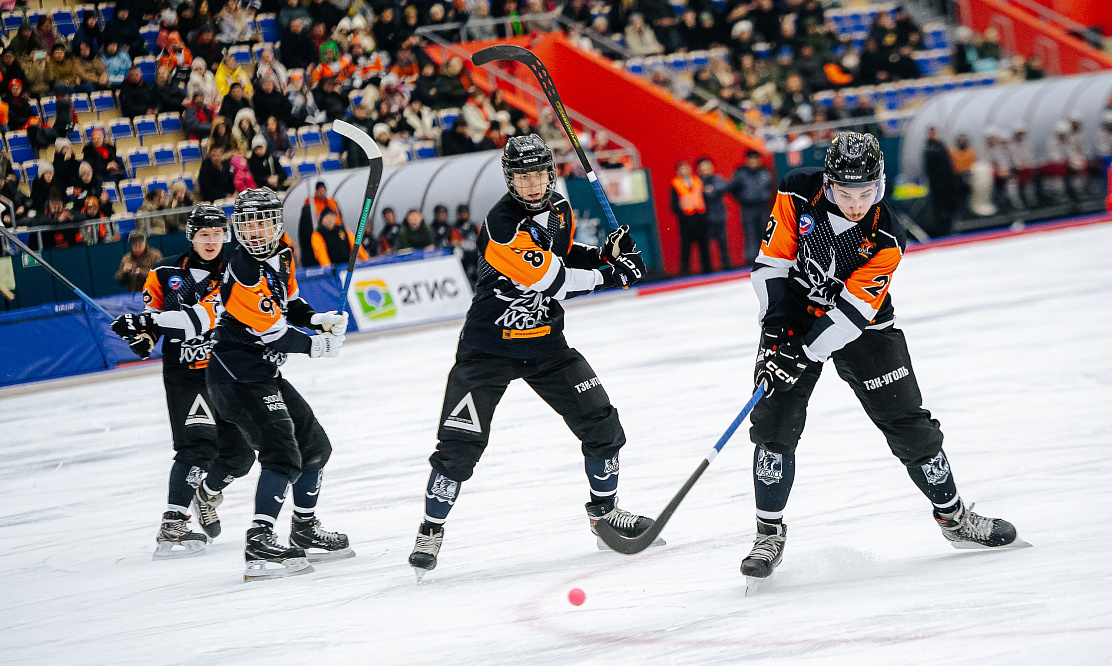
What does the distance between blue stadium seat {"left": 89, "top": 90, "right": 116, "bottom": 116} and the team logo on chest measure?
12.9 metres

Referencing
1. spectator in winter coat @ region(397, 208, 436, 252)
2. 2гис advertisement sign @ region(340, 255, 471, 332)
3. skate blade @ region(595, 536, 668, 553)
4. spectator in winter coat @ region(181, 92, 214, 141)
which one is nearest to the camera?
skate blade @ region(595, 536, 668, 553)

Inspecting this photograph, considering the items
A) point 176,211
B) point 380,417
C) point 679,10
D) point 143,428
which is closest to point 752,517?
point 380,417

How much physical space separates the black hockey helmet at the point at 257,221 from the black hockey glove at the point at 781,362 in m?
2.00

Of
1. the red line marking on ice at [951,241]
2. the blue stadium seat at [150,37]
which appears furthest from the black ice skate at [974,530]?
the blue stadium seat at [150,37]

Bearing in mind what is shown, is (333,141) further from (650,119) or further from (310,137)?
(650,119)

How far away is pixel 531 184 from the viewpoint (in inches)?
168

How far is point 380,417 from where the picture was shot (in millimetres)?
7883

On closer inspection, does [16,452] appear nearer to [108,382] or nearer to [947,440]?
[108,382]

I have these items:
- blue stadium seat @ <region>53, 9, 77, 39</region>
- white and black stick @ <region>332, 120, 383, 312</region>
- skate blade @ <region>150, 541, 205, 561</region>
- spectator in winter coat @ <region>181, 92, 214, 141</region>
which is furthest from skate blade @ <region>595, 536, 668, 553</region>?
blue stadium seat @ <region>53, 9, 77, 39</region>

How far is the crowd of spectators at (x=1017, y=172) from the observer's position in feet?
58.3

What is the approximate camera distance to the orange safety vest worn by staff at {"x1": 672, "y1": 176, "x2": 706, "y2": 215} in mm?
15766

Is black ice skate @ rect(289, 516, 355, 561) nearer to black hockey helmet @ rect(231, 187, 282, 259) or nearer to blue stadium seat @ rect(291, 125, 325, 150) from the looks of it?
black hockey helmet @ rect(231, 187, 282, 259)

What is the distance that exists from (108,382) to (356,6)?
7530 mm

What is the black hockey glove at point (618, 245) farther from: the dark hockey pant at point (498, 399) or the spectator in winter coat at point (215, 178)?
the spectator in winter coat at point (215, 178)
